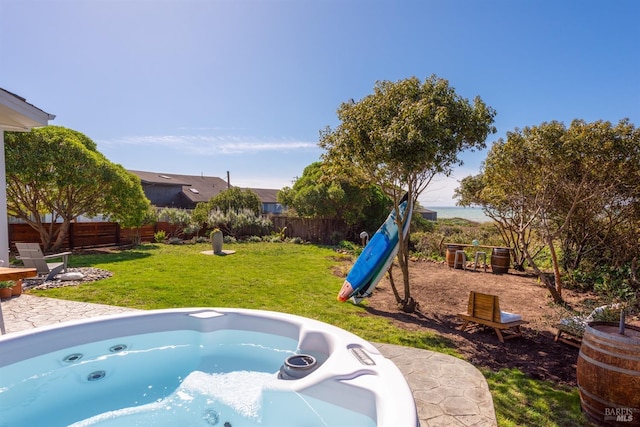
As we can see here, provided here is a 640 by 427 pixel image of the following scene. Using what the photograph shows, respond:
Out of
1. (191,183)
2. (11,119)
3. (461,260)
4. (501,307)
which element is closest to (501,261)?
(461,260)

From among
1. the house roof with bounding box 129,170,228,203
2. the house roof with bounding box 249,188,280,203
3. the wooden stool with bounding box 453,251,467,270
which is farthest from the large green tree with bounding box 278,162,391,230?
the house roof with bounding box 249,188,280,203

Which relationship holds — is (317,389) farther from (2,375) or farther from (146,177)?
(146,177)

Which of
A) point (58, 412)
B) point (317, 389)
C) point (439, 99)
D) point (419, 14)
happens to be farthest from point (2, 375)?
point (419, 14)

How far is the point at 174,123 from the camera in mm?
12367

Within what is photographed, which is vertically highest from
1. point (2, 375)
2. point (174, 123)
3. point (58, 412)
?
point (174, 123)

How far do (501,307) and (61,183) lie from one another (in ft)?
43.5

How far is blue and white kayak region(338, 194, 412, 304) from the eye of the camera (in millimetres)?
6414

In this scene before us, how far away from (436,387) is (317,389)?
1239 millimetres

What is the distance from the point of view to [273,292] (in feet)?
24.2

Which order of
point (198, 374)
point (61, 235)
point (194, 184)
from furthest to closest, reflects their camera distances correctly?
point (194, 184)
point (61, 235)
point (198, 374)

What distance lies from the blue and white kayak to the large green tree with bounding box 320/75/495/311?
0.70 ft

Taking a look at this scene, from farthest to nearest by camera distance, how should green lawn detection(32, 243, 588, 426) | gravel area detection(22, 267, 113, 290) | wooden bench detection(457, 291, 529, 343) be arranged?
1. gravel area detection(22, 267, 113, 290)
2. wooden bench detection(457, 291, 529, 343)
3. green lawn detection(32, 243, 588, 426)

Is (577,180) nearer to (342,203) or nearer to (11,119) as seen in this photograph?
(342,203)

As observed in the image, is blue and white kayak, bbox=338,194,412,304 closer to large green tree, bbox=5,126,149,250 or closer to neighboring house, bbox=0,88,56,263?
neighboring house, bbox=0,88,56,263
